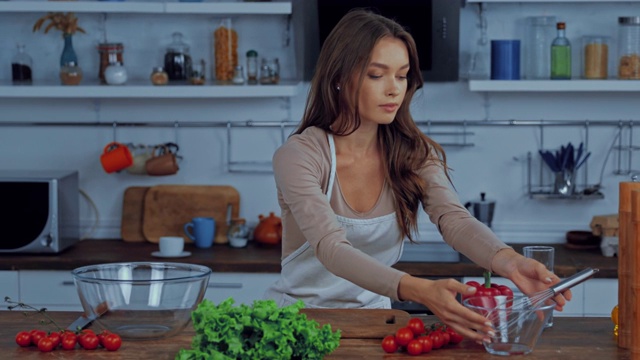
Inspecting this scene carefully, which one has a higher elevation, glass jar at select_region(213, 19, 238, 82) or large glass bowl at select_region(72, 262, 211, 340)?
glass jar at select_region(213, 19, 238, 82)

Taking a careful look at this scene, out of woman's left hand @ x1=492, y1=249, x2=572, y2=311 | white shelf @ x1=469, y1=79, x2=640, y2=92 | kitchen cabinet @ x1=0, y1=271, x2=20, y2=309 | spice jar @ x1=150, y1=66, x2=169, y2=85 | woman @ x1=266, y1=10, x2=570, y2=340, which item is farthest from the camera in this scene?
spice jar @ x1=150, y1=66, x2=169, y2=85

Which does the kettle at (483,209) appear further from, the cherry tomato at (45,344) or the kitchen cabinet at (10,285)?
the cherry tomato at (45,344)

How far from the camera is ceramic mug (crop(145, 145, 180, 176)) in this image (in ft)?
13.8

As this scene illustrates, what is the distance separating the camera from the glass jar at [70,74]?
13.6 ft

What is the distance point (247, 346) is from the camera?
182 centimetres

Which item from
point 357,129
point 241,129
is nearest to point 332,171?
point 357,129

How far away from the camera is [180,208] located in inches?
169

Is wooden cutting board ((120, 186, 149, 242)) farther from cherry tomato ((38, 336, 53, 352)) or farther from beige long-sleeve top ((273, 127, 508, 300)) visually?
cherry tomato ((38, 336, 53, 352))

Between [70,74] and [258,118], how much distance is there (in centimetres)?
84

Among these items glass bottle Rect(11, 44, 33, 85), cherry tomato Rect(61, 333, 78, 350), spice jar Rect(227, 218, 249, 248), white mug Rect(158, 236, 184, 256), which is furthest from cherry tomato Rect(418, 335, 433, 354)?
glass bottle Rect(11, 44, 33, 85)

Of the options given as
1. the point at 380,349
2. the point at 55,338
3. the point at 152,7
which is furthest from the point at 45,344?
the point at 152,7

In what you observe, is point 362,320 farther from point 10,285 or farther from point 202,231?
point 10,285

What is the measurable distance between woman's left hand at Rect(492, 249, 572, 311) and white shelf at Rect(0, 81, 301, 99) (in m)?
1.85

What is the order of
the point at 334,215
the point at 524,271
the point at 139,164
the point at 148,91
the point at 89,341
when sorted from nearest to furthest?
the point at 89,341 → the point at 524,271 → the point at 334,215 → the point at 148,91 → the point at 139,164
